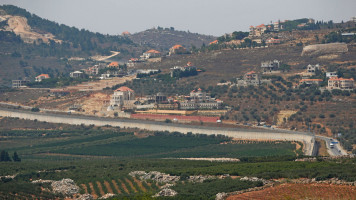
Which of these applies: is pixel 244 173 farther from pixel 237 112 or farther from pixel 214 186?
pixel 237 112

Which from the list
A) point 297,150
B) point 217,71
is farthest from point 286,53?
point 297,150

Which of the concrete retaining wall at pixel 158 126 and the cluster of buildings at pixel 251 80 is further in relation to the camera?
the cluster of buildings at pixel 251 80

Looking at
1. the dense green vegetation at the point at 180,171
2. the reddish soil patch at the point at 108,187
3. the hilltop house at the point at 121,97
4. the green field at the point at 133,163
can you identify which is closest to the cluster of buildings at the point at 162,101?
the hilltop house at the point at 121,97

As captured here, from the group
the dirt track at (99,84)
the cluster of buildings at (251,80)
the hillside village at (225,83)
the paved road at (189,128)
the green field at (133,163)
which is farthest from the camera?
the dirt track at (99,84)

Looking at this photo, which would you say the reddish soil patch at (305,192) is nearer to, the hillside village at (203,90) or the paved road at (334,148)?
the paved road at (334,148)

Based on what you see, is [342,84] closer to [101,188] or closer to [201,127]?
[201,127]

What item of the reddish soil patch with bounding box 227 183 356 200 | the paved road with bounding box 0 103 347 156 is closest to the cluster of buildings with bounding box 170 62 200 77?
the paved road with bounding box 0 103 347 156

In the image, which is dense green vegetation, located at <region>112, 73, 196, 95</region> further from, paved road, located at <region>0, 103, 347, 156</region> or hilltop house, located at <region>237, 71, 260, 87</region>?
paved road, located at <region>0, 103, 347, 156</region>
